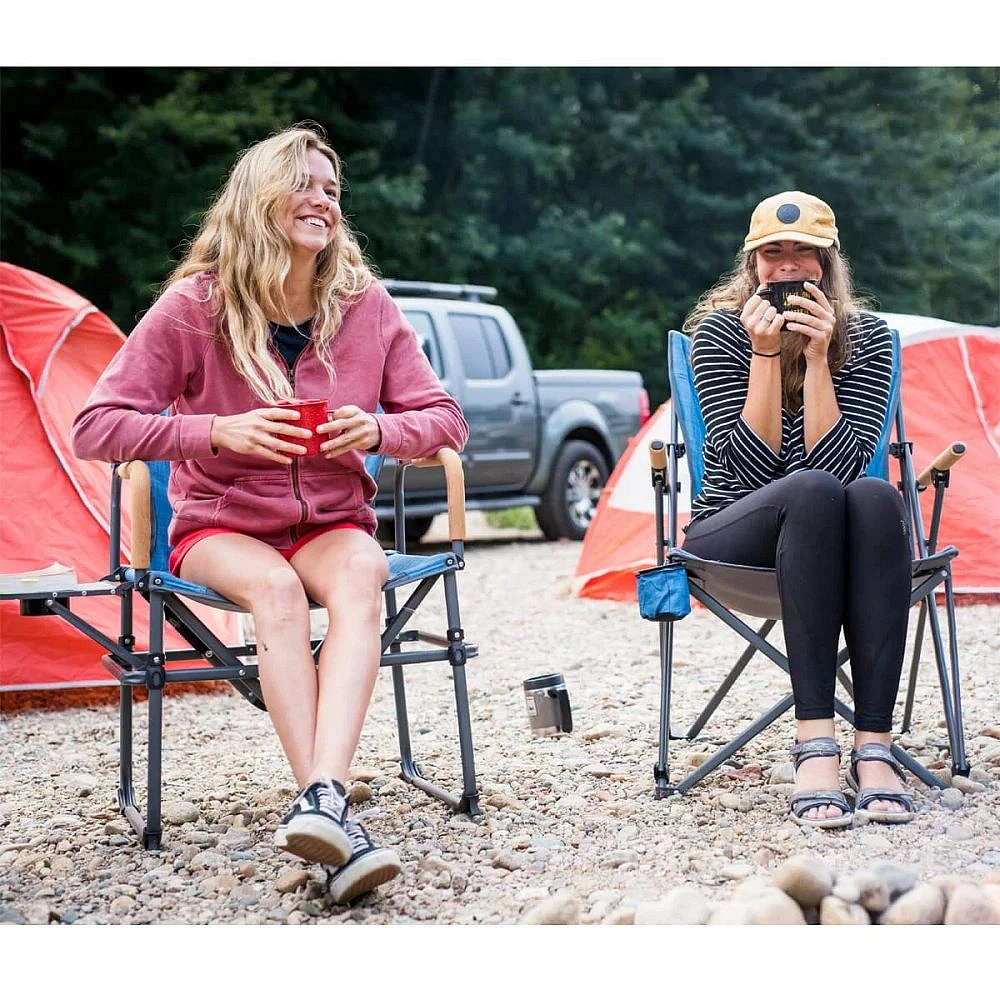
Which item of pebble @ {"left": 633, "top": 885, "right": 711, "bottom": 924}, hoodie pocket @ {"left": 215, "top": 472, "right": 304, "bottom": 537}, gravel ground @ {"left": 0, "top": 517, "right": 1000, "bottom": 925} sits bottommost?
gravel ground @ {"left": 0, "top": 517, "right": 1000, "bottom": 925}

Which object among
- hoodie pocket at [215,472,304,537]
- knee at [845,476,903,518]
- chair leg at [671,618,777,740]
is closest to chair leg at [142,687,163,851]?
hoodie pocket at [215,472,304,537]

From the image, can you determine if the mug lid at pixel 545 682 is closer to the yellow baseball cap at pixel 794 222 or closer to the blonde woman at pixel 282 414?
the blonde woman at pixel 282 414

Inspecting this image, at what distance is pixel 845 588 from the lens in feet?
8.21

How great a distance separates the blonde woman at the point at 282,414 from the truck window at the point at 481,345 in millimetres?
5342

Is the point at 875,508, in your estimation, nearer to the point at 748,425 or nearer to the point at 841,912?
the point at 748,425

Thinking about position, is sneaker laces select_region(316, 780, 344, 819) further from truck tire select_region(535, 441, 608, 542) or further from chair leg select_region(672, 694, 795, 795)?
truck tire select_region(535, 441, 608, 542)

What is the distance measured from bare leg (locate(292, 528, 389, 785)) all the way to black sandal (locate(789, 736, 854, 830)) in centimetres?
78

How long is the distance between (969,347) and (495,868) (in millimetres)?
3799

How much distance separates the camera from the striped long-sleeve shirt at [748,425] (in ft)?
8.87

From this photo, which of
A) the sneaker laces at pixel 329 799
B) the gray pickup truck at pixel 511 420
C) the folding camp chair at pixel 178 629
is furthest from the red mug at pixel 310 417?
the gray pickup truck at pixel 511 420

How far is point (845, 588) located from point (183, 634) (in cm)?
122

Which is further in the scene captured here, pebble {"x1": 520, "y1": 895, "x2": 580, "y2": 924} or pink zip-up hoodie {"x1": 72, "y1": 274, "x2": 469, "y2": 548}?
pink zip-up hoodie {"x1": 72, "y1": 274, "x2": 469, "y2": 548}

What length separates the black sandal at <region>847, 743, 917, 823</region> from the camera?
239 cm
